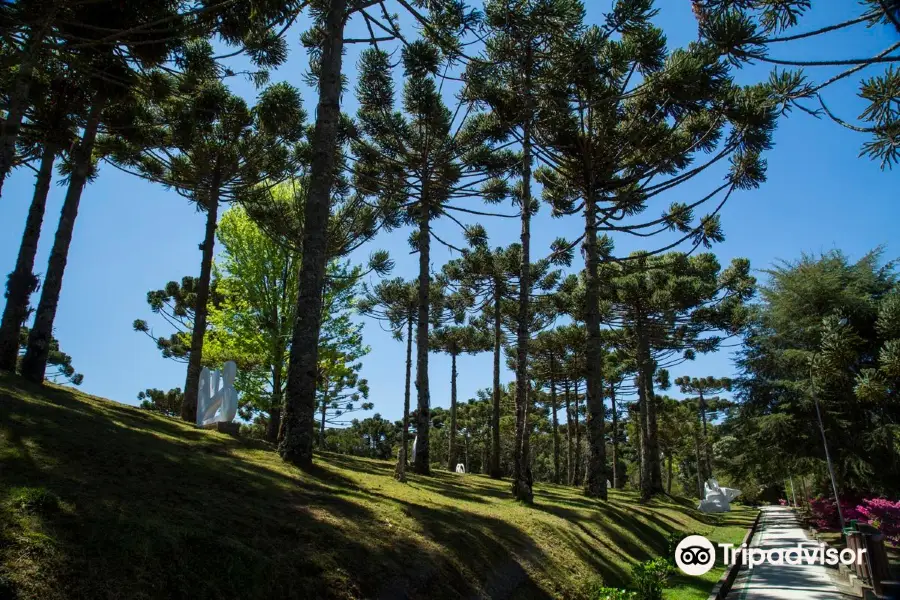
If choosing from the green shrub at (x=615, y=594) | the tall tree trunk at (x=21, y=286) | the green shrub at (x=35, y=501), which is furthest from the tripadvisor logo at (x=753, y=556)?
the tall tree trunk at (x=21, y=286)

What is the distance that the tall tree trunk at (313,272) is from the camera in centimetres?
839

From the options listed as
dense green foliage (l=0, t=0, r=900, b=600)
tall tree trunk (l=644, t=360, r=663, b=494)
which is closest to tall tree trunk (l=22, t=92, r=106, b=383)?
dense green foliage (l=0, t=0, r=900, b=600)

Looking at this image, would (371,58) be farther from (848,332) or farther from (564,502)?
(848,332)

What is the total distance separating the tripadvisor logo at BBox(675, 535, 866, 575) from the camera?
1179 cm

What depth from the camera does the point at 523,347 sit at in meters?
13.0

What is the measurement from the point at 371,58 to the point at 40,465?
14206 mm

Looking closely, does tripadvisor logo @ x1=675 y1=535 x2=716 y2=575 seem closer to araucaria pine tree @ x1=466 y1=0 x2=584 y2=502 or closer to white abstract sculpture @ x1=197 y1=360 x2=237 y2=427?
araucaria pine tree @ x1=466 y1=0 x2=584 y2=502

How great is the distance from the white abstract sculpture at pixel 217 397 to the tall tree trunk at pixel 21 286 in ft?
11.8

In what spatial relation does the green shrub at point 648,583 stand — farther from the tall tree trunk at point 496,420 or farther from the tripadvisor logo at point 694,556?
the tall tree trunk at point 496,420

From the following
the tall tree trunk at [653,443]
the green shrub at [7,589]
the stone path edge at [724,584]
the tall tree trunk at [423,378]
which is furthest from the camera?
the tall tree trunk at [653,443]

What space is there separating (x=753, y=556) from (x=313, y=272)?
15.0 m

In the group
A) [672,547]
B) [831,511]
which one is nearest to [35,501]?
[672,547]

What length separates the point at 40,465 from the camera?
4.77 m

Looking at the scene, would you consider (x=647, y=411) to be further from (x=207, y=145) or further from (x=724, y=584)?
(x=207, y=145)
